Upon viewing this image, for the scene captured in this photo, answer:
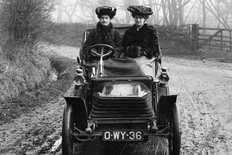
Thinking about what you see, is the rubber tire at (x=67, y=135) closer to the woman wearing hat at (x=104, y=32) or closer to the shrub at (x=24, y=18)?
the woman wearing hat at (x=104, y=32)

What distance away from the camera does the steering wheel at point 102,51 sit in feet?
21.2

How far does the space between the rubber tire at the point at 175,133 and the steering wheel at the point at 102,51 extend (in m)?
1.70

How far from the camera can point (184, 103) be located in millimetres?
8898

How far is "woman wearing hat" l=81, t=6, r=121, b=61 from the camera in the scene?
675 centimetres

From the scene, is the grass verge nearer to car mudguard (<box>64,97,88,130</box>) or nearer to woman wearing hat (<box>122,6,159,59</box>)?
car mudguard (<box>64,97,88,130</box>)

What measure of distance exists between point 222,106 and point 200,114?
3.11 feet

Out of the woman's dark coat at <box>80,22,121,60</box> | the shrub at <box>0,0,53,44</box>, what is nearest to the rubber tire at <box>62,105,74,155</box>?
the woman's dark coat at <box>80,22,121,60</box>

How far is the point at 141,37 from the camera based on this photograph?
6.85 m

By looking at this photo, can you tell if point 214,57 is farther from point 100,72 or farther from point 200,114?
point 100,72

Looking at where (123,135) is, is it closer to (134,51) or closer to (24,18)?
(134,51)

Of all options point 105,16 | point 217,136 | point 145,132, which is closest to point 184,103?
point 217,136

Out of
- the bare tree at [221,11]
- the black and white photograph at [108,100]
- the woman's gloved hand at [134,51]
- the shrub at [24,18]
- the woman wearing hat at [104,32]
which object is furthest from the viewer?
the bare tree at [221,11]

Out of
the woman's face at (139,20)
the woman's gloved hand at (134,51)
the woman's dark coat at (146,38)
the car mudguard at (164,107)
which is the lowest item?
the car mudguard at (164,107)

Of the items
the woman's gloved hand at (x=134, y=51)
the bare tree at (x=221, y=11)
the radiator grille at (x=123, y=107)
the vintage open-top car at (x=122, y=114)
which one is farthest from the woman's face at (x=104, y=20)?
the bare tree at (x=221, y=11)
